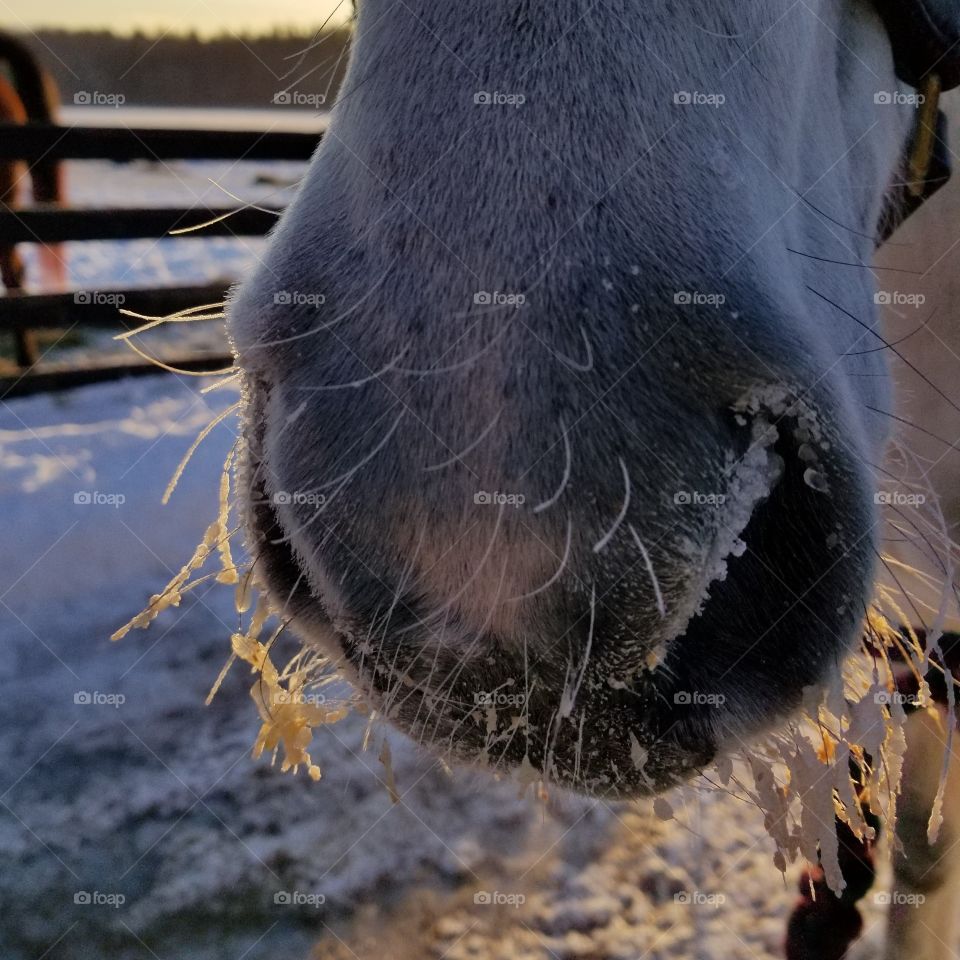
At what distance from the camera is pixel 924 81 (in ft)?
4.30

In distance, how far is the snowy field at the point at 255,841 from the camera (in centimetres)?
210

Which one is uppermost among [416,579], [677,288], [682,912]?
[677,288]

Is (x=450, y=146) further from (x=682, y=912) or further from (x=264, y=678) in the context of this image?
(x=682, y=912)

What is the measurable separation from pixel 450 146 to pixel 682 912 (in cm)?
216

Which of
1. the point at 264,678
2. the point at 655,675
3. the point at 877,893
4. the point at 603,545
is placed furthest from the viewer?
the point at 877,893

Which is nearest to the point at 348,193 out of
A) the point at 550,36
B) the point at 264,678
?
the point at 550,36
